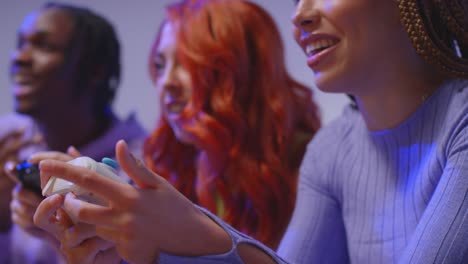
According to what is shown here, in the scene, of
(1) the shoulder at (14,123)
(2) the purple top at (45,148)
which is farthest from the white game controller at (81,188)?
(1) the shoulder at (14,123)

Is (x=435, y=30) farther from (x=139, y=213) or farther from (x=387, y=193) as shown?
(x=139, y=213)

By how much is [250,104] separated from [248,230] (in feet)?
0.95


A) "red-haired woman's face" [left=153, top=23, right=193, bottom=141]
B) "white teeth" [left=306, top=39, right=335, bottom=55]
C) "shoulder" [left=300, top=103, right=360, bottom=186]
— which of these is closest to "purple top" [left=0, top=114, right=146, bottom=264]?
"red-haired woman's face" [left=153, top=23, right=193, bottom=141]

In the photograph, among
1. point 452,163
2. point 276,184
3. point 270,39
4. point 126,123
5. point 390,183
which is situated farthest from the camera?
point 126,123

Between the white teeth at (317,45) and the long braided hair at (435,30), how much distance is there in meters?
0.10

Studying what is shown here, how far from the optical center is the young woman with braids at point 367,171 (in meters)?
0.57

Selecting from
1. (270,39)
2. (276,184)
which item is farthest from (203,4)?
(276,184)

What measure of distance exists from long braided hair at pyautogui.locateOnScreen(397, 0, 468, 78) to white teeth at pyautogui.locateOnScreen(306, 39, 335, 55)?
10cm

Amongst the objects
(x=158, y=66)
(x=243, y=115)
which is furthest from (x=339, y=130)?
(x=158, y=66)

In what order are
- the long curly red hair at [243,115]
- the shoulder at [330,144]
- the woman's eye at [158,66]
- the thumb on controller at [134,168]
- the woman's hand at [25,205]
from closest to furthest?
the thumb on controller at [134,168], the shoulder at [330,144], the woman's hand at [25,205], the long curly red hair at [243,115], the woman's eye at [158,66]

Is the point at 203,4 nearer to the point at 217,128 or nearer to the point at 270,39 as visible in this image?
the point at 270,39

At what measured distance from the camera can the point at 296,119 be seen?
1.31m

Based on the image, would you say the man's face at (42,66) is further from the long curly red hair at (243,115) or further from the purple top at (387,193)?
the purple top at (387,193)

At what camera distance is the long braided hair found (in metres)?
0.72
